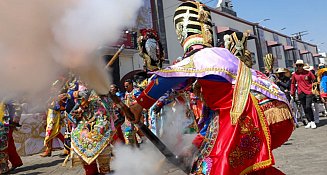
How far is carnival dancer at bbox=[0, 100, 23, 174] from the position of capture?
673cm

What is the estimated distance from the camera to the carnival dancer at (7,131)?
6734 mm

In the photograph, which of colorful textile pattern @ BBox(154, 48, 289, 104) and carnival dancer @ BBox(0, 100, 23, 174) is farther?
carnival dancer @ BBox(0, 100, 23, 174)

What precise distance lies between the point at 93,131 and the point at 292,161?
116 inches

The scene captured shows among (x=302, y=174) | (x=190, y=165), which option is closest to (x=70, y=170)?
(x=302, y=174)

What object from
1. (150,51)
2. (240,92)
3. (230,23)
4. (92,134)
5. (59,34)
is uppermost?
(230,23)

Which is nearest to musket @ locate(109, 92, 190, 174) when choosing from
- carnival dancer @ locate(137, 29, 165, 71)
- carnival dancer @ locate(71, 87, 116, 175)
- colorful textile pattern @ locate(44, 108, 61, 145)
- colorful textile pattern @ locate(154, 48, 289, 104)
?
A: colorful textile pattern @ locate(154, 48, 289, 104)

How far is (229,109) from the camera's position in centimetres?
227

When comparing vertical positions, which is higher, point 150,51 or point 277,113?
point 150,51

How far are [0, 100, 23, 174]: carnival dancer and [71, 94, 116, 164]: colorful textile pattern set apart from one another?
2551mm

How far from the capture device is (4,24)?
2.65 meters

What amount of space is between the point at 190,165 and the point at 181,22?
105 cm

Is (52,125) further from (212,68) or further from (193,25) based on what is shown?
(212,68)

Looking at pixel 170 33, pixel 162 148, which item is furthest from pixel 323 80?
pixel 170 33

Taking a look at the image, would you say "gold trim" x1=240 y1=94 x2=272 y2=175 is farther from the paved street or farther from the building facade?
the building facade
